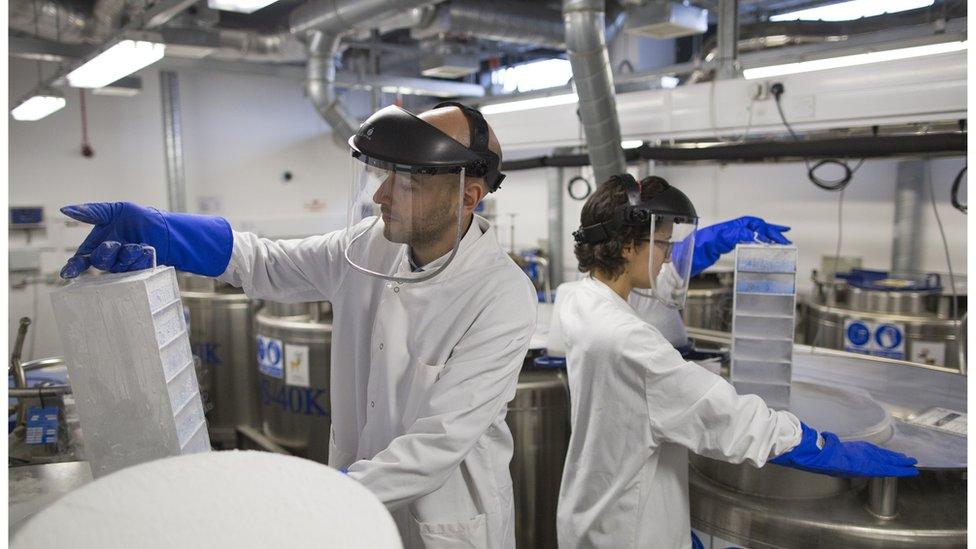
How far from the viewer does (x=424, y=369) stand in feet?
4.96

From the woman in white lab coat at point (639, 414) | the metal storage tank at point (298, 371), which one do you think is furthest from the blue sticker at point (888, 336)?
the metal storage tank at point (298, 371)

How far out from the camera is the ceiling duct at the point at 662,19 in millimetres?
3709

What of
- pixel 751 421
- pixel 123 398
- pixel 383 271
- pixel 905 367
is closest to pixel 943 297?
pixel 905 367

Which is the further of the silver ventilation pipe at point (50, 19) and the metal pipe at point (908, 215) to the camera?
the metal pipe at point (908, 215)

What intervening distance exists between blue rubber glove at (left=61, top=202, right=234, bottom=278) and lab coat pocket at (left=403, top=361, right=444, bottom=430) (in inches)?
20.3

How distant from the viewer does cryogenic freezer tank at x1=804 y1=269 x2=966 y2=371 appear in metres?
3.97

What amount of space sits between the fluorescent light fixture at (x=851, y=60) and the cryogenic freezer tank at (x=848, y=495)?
4.51 ft

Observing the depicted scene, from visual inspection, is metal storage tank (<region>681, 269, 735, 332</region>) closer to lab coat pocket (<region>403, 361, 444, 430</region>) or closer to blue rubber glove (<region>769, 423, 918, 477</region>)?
blue rubber glove (<region>769, 423, 918, 477</region>)

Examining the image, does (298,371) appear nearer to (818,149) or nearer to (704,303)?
(704,303)

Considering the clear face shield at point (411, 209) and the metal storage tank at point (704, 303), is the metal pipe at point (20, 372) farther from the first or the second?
the metal storage tank at point (704, 303)

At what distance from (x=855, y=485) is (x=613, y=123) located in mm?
2139

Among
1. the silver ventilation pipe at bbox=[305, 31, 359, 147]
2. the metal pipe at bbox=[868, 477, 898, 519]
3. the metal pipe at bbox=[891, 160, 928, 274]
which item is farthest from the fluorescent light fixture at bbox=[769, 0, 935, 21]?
the metal pipe at bbox=[868, 477, 898, 519]

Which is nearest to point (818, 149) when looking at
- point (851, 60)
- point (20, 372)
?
point (851, 60)

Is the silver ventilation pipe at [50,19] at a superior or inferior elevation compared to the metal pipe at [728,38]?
superior
